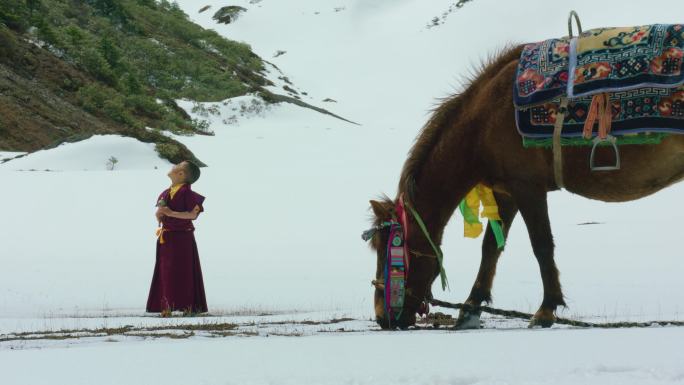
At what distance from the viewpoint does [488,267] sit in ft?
18.7

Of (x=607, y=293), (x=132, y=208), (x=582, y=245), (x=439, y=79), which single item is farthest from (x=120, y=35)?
(x=607, y=293)

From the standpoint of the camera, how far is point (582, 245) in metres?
12.4

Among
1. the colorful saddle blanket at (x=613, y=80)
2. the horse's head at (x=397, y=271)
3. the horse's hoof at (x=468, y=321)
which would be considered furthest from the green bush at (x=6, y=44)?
the colorful saddle blanket at (x=613, y=80)

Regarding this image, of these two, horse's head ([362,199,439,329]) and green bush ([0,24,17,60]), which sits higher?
green bush ([0,24,17,60])

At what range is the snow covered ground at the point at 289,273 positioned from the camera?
11.0ft

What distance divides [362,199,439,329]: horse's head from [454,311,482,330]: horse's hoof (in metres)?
0.36

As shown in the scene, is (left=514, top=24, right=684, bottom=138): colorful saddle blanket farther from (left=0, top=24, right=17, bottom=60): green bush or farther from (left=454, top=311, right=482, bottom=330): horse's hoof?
(left=0, top=24, right=17, bottom=60): green bush

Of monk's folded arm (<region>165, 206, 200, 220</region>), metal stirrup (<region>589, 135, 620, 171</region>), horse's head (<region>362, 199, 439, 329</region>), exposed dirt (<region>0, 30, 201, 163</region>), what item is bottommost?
horse's head (<region>362, 199, 439, 329</region>)

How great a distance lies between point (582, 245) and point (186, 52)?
35.3 m

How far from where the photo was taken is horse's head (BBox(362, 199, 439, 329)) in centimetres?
517

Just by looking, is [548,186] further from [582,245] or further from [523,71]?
[582,245]

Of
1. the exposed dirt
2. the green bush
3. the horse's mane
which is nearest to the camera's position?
the horse's mane

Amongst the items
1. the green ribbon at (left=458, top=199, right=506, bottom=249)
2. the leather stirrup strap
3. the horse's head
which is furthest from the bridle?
the leather stirrup strap

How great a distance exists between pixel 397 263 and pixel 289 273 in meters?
6.09
